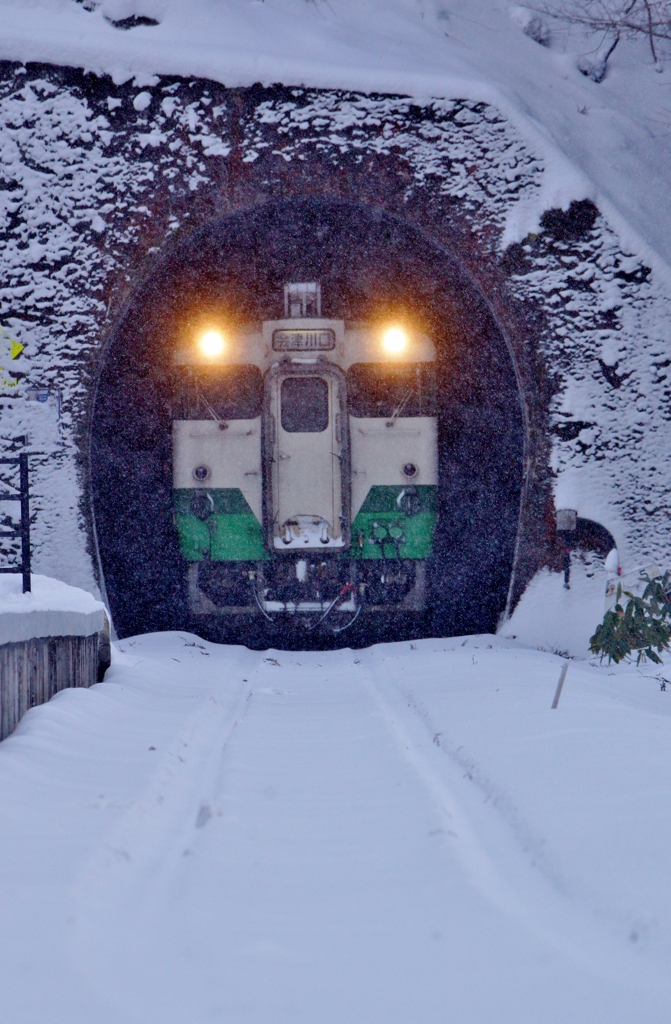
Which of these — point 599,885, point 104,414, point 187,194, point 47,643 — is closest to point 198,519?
point 104,414

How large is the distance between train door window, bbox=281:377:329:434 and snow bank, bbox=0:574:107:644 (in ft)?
14.1

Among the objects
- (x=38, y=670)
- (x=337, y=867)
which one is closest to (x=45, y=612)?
(x=38, y=670)

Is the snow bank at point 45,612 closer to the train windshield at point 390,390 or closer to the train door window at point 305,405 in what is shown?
the train door window at point 305,405

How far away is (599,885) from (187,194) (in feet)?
30.1

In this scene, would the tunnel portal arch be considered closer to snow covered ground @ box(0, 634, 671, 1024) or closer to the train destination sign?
the train destination sign

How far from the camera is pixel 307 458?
1125 cm

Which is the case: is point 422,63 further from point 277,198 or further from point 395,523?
point 395,523

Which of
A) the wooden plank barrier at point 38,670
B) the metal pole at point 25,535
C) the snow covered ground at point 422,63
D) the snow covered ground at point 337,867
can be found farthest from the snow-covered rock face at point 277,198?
the snow covered ground at point 337,867

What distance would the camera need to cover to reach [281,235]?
12.8 metres

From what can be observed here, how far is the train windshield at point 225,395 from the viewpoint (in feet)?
36.6

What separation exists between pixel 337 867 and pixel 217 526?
8.19 metres

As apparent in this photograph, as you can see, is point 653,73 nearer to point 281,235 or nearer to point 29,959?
point 281,235

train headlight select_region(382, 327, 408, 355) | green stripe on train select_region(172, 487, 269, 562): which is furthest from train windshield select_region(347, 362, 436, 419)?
Result: green stripe on train select_region(172, 487, 269, 562)

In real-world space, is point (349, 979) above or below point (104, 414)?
below
